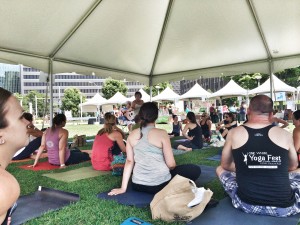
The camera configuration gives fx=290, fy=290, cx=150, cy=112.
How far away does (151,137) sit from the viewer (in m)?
3.62

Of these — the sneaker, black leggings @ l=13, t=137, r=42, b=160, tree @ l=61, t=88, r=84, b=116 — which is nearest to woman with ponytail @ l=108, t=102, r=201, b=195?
the sneaker

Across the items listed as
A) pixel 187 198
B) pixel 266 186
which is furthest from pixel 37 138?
pixel 266 186

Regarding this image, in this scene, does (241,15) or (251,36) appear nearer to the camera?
(241,15)

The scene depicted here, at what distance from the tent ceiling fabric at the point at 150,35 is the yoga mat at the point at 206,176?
127 inches

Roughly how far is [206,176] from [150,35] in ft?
13.0

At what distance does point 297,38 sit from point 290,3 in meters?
1.61

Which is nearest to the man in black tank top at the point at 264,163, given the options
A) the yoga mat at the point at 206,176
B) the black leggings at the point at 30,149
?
the yoga mat at the point at 206,176

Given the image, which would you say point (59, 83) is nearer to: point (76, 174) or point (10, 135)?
point (76, 174)

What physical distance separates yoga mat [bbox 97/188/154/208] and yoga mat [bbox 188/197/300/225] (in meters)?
0.73

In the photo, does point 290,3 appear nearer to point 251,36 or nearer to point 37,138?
point 251,36

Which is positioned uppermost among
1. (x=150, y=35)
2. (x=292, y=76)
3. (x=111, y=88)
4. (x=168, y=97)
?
(x=111, y=88)

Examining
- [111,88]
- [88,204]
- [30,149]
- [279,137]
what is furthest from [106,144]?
[111,88]

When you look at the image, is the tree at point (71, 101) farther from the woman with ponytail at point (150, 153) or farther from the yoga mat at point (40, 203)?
the woman with ponytail at point (150, 153)

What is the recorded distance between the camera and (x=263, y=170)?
2838 millimetres
